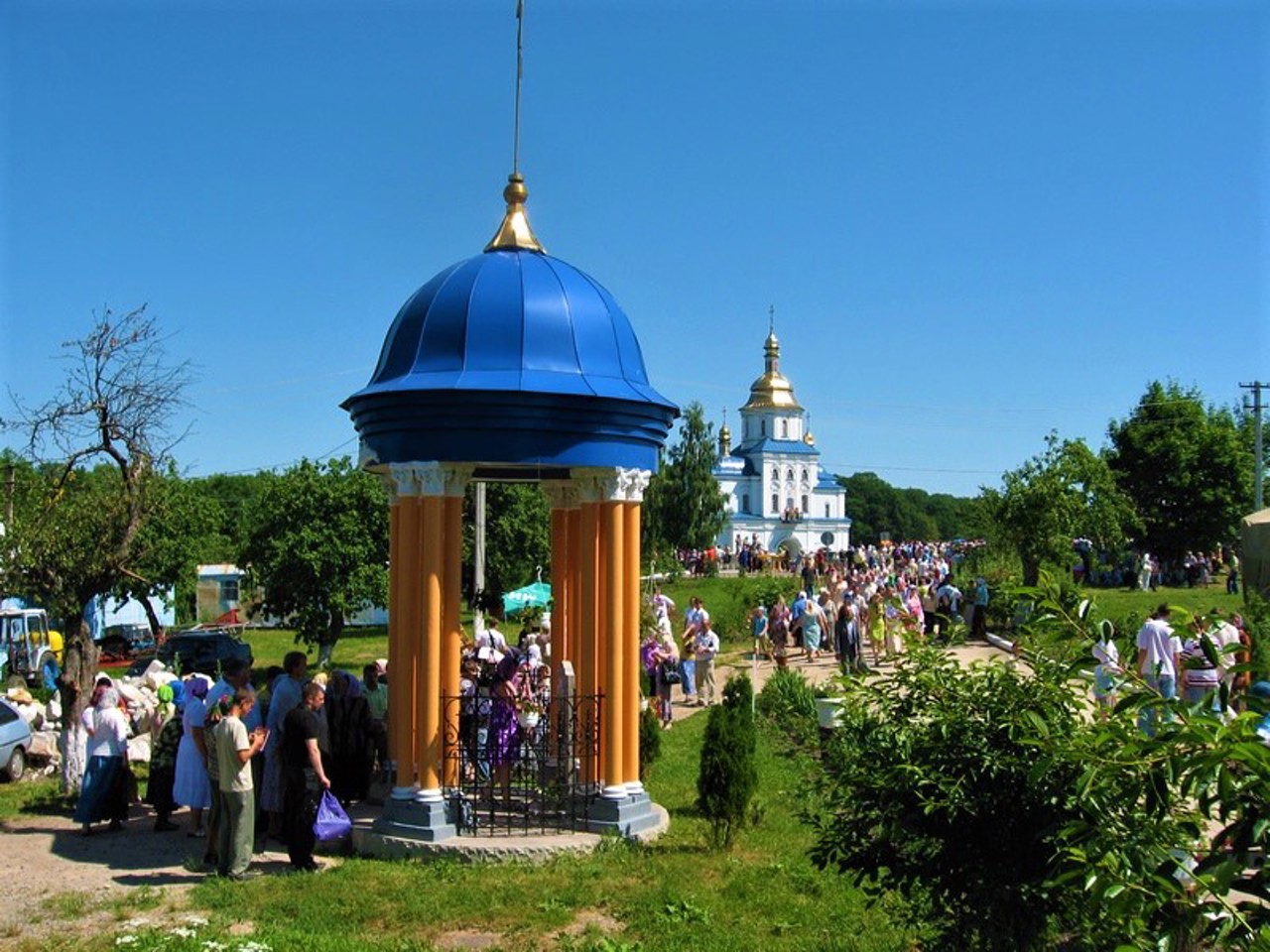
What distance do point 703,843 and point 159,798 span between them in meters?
5.29

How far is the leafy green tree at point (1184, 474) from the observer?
156 ft

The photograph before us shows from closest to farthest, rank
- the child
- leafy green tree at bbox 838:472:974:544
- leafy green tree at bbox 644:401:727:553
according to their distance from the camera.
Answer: the child, leafy green tree at bbox 644:401:727:553, leafy green tree at bbox 838:472:974:544

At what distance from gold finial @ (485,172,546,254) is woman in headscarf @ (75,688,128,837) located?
5.76m

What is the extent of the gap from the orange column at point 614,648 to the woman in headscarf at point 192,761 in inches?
140

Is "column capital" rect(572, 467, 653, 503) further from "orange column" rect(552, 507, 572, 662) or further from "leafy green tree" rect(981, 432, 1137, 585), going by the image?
"leafy green tree" rect(981, 432, 1137, 585)

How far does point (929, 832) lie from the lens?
6.03 metres

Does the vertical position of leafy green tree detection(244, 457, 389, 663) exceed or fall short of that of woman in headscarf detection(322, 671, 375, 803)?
it exceeds it

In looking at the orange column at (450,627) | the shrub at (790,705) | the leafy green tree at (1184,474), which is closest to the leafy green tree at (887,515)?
the leafy green tree at (1184,474)

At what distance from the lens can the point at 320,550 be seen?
99.9 feet

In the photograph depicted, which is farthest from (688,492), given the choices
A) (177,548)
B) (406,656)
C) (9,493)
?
(406,656)

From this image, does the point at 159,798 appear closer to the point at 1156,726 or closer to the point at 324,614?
the point at 1156,726

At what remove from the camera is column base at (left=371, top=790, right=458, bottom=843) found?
10.6 metres

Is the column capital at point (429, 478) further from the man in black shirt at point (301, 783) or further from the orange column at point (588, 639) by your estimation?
the man in black shirt at point (301, 783)

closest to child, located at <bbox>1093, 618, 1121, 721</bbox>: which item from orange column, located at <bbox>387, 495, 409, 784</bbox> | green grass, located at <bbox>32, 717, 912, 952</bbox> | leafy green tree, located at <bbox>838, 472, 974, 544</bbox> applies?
green grass, located at <bbox>32, 717, 912, 952</bbox>
